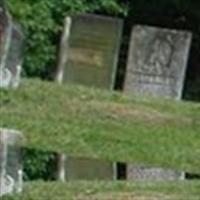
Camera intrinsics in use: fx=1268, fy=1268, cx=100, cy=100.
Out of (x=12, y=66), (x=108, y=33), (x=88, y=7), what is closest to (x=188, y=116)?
(x=12, y=66)

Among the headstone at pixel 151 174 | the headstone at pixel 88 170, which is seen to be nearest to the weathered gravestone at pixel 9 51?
the headstone at pixel 88 170

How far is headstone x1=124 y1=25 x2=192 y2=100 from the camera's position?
11.9 metres

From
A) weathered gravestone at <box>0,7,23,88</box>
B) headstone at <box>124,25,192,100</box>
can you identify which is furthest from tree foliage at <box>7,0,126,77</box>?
weathered gravestone at <box>0,7,23,88</box>

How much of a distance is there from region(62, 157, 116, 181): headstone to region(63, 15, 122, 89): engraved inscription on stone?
5.86 feet

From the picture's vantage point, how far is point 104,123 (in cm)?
938

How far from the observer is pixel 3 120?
890 cm

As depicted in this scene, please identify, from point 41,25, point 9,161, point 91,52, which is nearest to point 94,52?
point 91,52

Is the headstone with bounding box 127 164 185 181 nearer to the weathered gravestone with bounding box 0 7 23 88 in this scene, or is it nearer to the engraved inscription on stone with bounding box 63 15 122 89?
the weathered gravestone with bounding box 0 7 23 88

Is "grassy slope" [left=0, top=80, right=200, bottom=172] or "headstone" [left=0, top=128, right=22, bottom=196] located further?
"grassy slope" [left=0, top=80, right=200, bottom=172]

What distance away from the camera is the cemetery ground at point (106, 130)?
734 centimetres

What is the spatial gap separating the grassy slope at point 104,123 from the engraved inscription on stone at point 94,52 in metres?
1.36

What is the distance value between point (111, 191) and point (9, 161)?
1018mm

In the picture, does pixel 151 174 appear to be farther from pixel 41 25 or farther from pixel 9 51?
pixel 41 25

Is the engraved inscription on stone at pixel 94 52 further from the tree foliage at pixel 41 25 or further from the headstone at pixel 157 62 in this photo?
the tree foliage at pixel 41 25
